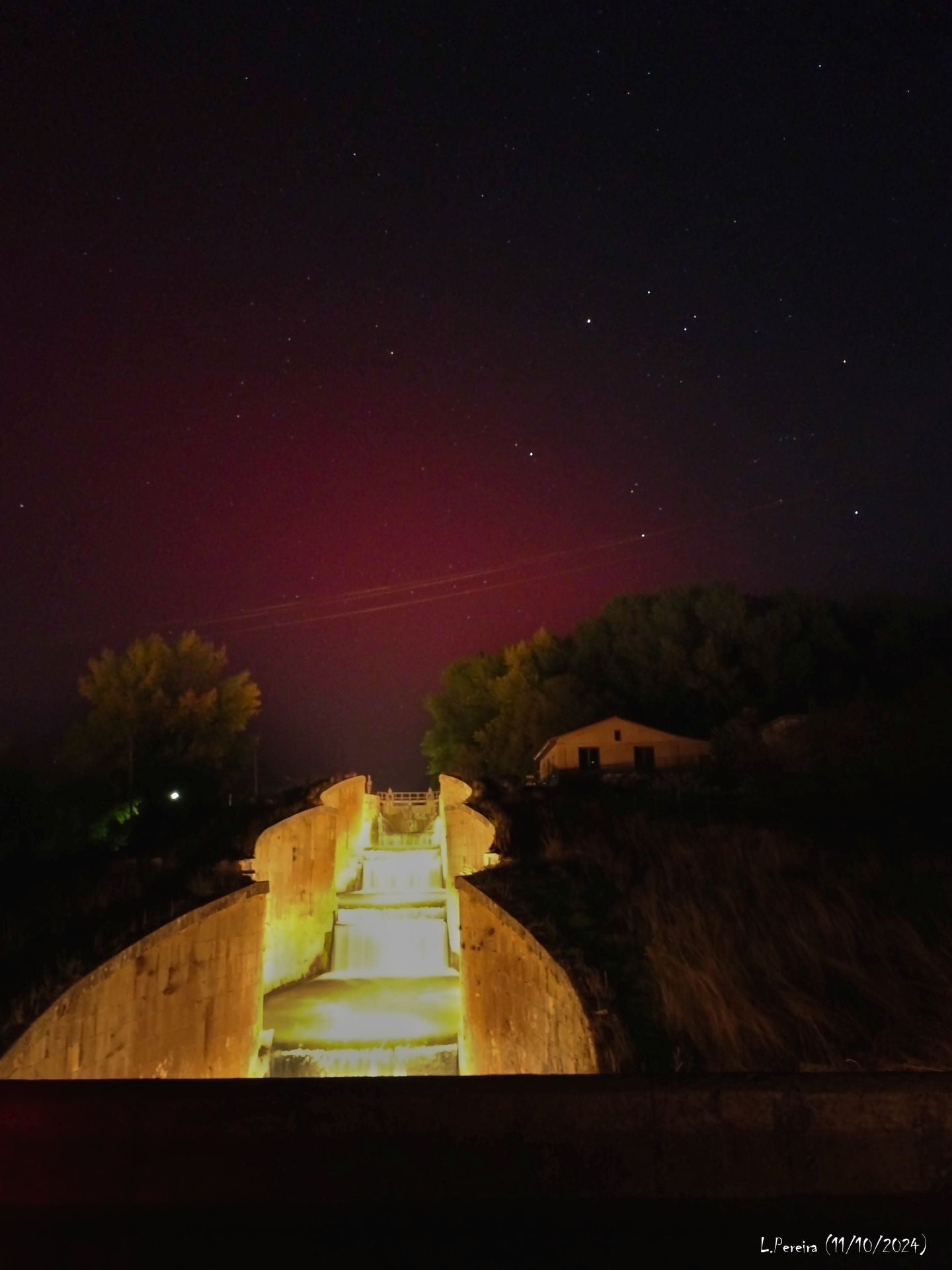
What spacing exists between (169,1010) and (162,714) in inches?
1410

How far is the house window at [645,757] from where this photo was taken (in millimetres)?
34562

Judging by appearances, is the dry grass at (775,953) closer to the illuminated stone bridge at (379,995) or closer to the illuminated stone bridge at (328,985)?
the illuminated stone bridge at (328,985)

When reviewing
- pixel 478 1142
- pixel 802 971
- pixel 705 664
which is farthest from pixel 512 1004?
pixel 705 664

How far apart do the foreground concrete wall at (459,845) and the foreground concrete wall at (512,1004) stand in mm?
3818

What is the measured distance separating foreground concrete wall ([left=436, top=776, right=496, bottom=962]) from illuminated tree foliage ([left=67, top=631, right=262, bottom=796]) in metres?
20.5

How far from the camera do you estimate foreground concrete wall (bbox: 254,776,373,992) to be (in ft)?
60.0

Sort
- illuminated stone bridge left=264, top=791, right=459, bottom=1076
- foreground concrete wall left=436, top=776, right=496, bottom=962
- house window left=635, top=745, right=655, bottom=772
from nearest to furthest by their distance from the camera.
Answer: illuminated stone bridge left=264, top=791, right=459, bottom=1076
foreground concrete wall left=436, top=776, right=496, bottom=962
house window left=635, top=745, right=655, bottom=772

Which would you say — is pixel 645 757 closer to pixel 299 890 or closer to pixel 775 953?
pixel 299 890

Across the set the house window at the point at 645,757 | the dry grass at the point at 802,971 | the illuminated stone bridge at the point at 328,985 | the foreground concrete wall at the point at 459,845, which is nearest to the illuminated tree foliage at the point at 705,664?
the house window at the point at 645,757

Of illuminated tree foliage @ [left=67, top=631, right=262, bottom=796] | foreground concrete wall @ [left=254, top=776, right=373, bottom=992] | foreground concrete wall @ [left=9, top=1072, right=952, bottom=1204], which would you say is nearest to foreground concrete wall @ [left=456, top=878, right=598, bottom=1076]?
foreground concrete wall @ [left=9, top=1072, right=952, bottom=1204]

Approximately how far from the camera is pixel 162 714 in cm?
4419

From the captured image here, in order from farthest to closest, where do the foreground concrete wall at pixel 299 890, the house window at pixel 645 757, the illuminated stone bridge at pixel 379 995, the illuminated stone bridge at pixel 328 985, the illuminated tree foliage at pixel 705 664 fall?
the illuminated tree foliage at pixel 705 664 < the house window at pixel 645 757 < the foreground concrete wall at pixel 299 890 < the illuminated stone bridge at pixel 379 995 < the illuminated stone bridge at pixel 328 985

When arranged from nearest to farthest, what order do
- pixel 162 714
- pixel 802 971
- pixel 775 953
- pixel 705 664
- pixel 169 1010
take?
pixel 802 971
pixel 775 953
pixel 169 1010
pixel 705 664
pixel 162 714

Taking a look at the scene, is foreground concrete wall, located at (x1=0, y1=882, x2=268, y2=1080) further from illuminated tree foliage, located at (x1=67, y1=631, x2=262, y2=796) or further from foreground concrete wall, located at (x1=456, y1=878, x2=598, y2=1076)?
illuminated tree foliage, located at (x1=67, y1=631, x2=262, y2=796)
